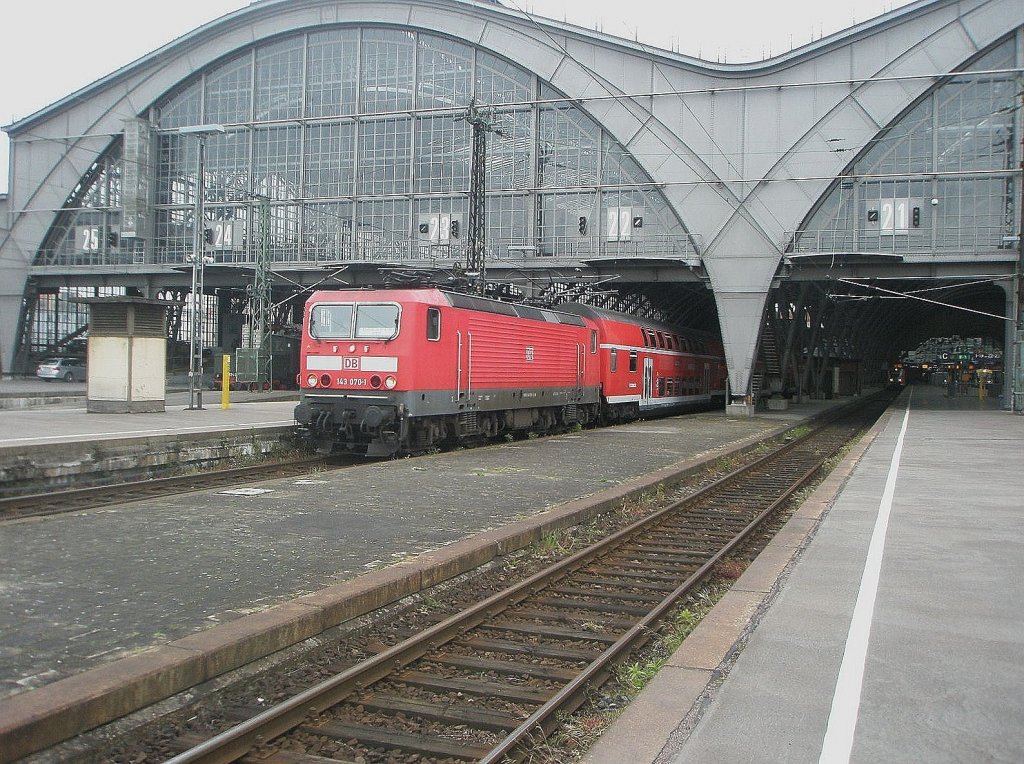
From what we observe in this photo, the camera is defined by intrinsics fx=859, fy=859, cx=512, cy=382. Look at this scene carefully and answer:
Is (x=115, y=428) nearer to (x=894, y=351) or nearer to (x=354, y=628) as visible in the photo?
(x=354, y=628)

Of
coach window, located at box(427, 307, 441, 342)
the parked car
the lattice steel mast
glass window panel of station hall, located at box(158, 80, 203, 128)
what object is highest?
glass window panel of station hall, located at box(158, 80, 203, 128)

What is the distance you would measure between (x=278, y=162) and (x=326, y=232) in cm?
473

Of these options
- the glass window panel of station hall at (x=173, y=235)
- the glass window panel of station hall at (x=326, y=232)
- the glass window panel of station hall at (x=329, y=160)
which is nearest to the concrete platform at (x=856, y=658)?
the glass window panel of station hall at (x=326, y=232)

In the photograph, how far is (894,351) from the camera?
11706 cm

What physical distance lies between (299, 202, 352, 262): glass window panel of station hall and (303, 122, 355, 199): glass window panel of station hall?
68 centimetres

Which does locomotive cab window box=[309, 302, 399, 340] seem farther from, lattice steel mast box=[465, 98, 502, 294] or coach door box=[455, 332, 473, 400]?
lattice steel mast box=[465, 98, 502, 294]

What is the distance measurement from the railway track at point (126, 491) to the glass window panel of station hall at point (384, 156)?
27827 millimetres

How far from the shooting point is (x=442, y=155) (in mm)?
41531

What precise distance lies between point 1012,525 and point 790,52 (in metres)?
31.0

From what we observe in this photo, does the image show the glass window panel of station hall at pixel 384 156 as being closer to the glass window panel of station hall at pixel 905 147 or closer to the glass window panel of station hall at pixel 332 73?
the glass window panel of station hall at pixel 332 73

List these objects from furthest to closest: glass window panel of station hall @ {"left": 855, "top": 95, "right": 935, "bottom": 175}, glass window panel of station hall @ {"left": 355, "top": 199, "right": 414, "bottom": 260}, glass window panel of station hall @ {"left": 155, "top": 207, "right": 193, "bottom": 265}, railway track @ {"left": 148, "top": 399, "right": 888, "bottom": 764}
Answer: glass window panel of station hall @ {"left": 155, "top": 207, "right": 193, "bottom": 265} → glass window panel of station hall @ {"left": 355, "top": 199, "right": 414, "bottom": 260} → glass window panel of station hall @ {"left": 855, "top": 95, "right": 935, "bottom": 175} → railway track @ {"left": 148, "top": 399, "right": 888, "bottom": 764}

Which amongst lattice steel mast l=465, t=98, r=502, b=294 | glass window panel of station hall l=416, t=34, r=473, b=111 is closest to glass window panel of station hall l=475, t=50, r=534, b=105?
glass window panel of station hall l=416, t=34, r=473, b=111

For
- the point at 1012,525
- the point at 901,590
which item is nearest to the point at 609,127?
the point at 1012,525

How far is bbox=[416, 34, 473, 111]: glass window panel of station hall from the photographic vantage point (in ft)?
136
